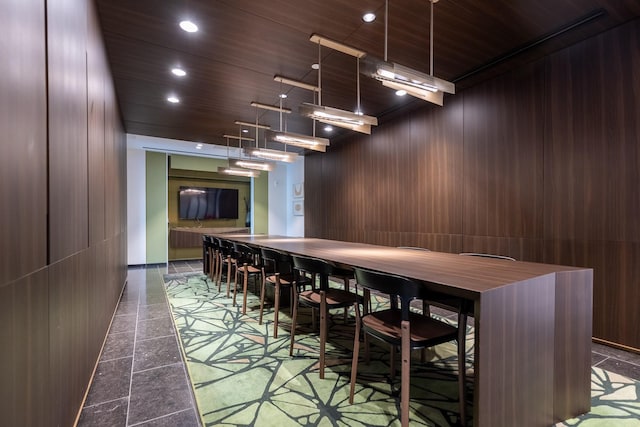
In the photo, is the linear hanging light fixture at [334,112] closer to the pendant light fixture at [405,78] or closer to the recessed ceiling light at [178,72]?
the pendant light fixture at [405,78]

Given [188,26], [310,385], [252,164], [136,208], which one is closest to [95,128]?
[188,26]

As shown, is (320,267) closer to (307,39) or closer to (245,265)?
(245,265)

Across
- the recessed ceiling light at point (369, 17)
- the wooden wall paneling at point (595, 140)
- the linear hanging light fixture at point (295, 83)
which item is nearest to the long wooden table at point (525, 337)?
the wooden wall paneling at point (595, 140)

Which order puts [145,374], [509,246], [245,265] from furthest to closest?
1. [245,265]
2. [509,246]
3. [145,374]

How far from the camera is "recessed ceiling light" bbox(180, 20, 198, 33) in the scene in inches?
106

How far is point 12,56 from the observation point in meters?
1.06

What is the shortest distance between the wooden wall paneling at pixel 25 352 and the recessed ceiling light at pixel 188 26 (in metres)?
2.35

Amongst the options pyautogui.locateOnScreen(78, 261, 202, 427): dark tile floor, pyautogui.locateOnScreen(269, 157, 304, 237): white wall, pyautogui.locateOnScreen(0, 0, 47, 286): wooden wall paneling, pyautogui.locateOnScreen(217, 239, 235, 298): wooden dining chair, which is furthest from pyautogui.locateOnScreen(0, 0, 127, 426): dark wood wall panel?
pyautogui.locateOnScreen(269, 157, 304, 237): white wall

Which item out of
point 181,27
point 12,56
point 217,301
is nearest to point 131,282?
point 217,301

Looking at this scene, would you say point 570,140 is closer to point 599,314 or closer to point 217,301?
point 599,314

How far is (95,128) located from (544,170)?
421cm

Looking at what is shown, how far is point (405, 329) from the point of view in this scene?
5.34 feet

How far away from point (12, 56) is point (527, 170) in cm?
407

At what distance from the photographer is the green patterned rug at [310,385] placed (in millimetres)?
1827
